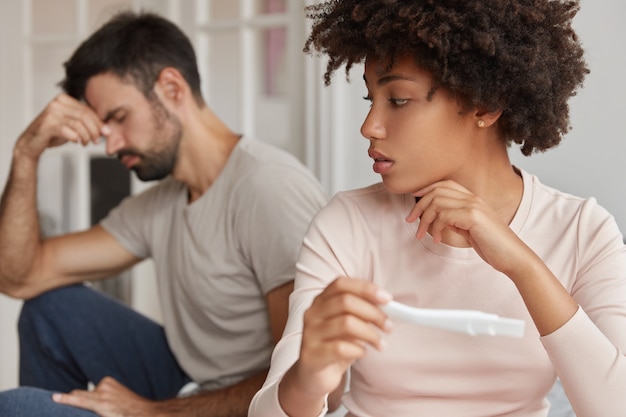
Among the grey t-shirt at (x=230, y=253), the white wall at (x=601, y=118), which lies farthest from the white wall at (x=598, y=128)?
the grey t-shirt at (x=230, y=253)

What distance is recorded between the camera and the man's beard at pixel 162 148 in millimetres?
2029

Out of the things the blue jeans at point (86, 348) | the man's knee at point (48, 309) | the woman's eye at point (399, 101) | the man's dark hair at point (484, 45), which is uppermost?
the man's dark hair at point (484, 45)

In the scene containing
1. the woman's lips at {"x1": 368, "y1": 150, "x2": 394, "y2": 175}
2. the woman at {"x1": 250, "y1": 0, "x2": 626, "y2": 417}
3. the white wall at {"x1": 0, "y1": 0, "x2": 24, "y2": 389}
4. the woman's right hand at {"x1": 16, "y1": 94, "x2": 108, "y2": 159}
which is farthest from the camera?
the white wall at {"x1": 0, "y1": 0, "x2": 24, "y2": 389}

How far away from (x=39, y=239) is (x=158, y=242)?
29cm

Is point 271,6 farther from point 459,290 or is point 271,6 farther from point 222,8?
point 459,290

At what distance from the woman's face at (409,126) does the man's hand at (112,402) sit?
770 millimetres

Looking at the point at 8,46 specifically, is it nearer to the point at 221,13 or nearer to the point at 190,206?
the point at 221,13

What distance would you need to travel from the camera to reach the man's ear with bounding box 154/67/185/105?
2.07 meters

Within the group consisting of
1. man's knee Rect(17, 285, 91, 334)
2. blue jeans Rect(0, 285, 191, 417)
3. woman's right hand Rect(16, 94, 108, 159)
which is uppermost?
woman's right hand Rect(16, 94, 108, 159)

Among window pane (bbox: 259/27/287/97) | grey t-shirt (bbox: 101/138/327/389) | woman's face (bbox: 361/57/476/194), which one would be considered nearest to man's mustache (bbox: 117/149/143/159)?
grey t-shirt (bbox: 101/138/327/389)

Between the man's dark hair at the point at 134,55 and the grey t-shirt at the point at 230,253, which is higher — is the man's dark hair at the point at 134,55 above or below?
above

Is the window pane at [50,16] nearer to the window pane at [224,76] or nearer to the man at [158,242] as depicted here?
the window pane at [224,76]

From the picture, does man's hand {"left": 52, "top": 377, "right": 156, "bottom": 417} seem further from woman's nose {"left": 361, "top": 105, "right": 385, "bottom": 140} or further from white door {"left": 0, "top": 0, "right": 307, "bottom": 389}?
white door {"left": 0, "top": 0, "right": 307, "bottom": 389}

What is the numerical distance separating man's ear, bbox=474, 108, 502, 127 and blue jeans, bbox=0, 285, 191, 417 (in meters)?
1.09
